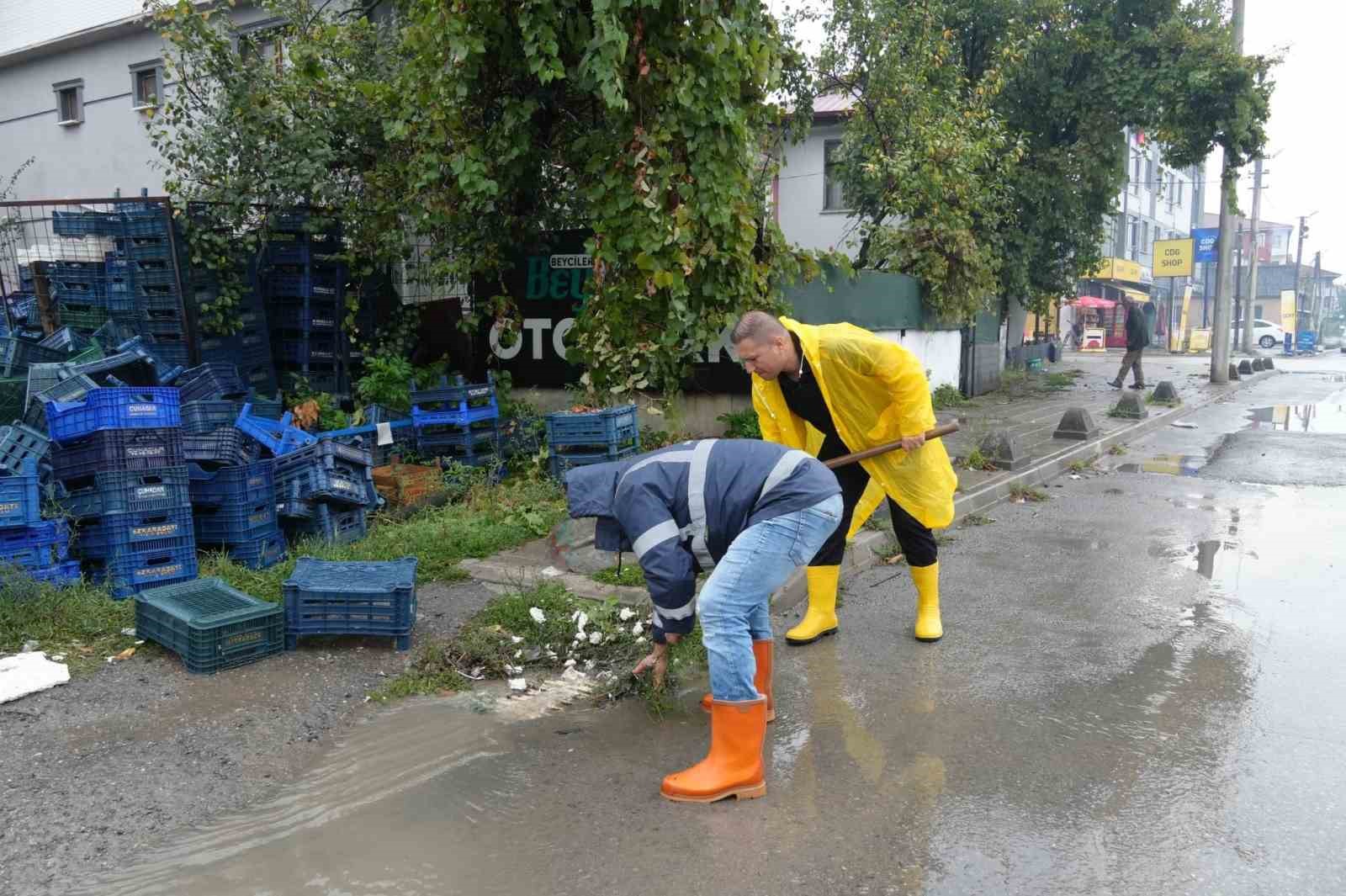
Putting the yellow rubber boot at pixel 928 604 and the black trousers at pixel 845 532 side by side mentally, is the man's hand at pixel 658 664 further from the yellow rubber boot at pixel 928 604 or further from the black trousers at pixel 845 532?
the yellow rubber boot at pixel 928 604

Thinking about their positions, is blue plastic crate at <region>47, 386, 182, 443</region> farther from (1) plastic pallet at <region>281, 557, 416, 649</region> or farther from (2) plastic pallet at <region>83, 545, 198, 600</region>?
(1) plastic pallet at <region>281, 557, 416, 649</region>

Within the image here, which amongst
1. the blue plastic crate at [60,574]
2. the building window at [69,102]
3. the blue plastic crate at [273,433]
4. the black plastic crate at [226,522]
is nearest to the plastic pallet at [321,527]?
the black plastic crate at [226,522]

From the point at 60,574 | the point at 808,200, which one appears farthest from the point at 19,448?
the point at 808,200

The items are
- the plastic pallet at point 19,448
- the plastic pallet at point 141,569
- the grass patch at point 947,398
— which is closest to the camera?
the plastic pallet at point 19,448

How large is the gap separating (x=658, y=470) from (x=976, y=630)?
2.97 m

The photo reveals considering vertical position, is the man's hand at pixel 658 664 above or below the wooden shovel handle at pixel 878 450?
below

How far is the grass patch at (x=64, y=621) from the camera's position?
199 inches

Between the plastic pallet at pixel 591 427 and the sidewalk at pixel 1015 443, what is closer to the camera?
the sidewalk at pixel 1015 443

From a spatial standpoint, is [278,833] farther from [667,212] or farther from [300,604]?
[667,212]

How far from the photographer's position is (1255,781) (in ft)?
12.6

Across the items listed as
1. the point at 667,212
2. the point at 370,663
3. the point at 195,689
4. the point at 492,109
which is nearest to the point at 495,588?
the point at 370,663

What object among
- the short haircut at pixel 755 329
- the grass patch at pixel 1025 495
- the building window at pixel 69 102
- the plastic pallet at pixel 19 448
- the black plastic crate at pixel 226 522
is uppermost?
the building window at pixel 69 102

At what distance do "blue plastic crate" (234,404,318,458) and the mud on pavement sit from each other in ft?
7.76

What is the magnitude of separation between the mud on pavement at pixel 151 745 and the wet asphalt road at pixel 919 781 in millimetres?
184
